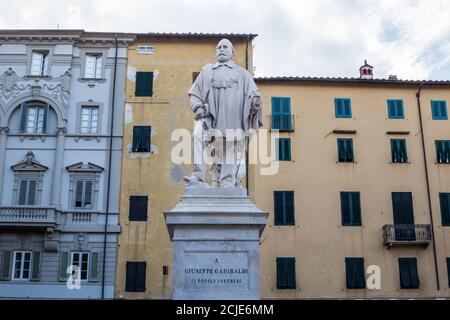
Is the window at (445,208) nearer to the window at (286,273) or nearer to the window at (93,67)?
the window at (286,273)

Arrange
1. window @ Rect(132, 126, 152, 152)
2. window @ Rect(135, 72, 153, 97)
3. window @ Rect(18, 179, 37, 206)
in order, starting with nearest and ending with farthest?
window @ Rect(18, 179, 37, 206), window @ Rect(132, 126, 152, 152), window @ Rect(135, 72, 153, 97)

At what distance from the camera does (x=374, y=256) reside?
33.0 metres

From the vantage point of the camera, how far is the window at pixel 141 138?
112 ft

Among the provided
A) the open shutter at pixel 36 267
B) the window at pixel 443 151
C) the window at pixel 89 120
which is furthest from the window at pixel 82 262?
the window at pixel 443 151

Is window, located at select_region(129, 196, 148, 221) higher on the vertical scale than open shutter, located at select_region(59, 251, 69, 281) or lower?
higher

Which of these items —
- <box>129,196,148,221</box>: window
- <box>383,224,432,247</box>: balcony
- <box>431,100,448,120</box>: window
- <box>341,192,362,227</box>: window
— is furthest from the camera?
<box>431,100,448,120</box>: window

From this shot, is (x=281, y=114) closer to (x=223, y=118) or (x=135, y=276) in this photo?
(x=135, y=276)

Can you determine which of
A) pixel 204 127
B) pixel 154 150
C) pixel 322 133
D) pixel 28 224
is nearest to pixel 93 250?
pixel 28 224

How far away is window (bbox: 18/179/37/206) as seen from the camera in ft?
106

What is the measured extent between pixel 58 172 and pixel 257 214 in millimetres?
24463

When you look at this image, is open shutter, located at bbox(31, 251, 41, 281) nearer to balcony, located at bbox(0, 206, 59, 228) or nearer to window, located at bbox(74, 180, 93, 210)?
balcony, located at bbox(0, 206, 59, 228)

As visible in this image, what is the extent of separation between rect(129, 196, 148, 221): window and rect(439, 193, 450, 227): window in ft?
52.9

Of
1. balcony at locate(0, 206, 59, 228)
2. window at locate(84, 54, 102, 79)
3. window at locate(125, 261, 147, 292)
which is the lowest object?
window at locate(125, 261, 147, 292)

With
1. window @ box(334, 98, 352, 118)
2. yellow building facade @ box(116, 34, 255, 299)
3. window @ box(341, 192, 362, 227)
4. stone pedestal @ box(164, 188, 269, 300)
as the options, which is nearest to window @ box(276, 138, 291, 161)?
window @ box(334, 98, 352, 118)
